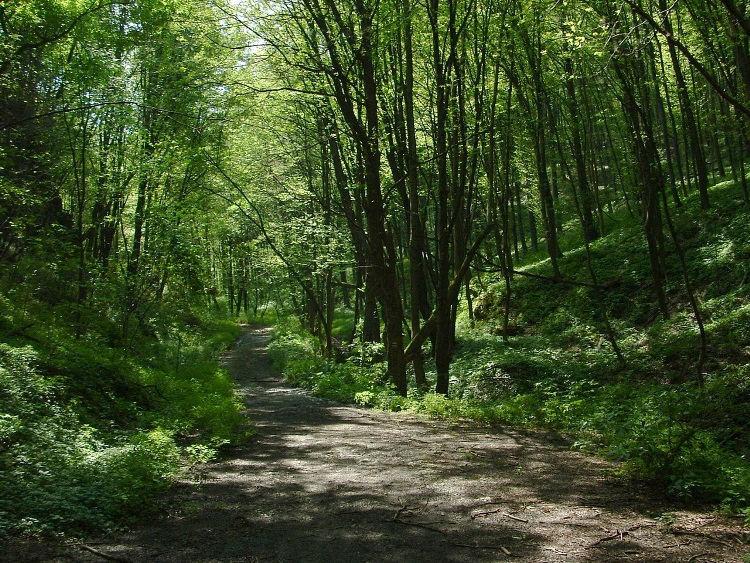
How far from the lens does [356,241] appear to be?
19.0 metres

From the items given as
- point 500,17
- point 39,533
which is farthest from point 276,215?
point 39,533

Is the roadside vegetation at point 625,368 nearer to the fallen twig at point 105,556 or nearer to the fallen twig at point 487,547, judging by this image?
the fallen twig at point 487,547

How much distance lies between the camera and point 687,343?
40.2 feet

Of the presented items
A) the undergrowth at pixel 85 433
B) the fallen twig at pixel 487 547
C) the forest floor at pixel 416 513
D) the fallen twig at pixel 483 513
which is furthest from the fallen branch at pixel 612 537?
the undergrowth at pixel 85 433

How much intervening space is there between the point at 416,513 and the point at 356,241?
571 inches

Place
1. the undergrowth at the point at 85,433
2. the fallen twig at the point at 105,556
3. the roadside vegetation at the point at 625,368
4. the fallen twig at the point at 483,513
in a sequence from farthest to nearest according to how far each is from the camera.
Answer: the roadside vegetation at the point at 625,368 → the fallen twig at the point at 483,513 → the undergrowth at the point at 85,433 → the fallen twig at the point at 105,556

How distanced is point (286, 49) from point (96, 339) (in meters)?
7.80

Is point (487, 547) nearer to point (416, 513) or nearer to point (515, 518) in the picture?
point (515, 518)

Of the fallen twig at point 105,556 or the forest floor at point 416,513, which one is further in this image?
the forest floor at point 416,513

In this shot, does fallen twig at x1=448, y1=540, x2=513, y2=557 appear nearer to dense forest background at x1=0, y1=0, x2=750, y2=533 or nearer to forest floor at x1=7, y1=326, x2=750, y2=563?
forest floor at x1=7, y1=326, x2=750, y2=563

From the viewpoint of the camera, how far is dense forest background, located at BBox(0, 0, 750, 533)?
20.5ft

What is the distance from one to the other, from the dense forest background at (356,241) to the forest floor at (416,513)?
40 centimetres

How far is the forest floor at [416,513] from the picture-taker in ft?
13.0

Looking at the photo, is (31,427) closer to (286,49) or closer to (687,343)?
(286,49)
